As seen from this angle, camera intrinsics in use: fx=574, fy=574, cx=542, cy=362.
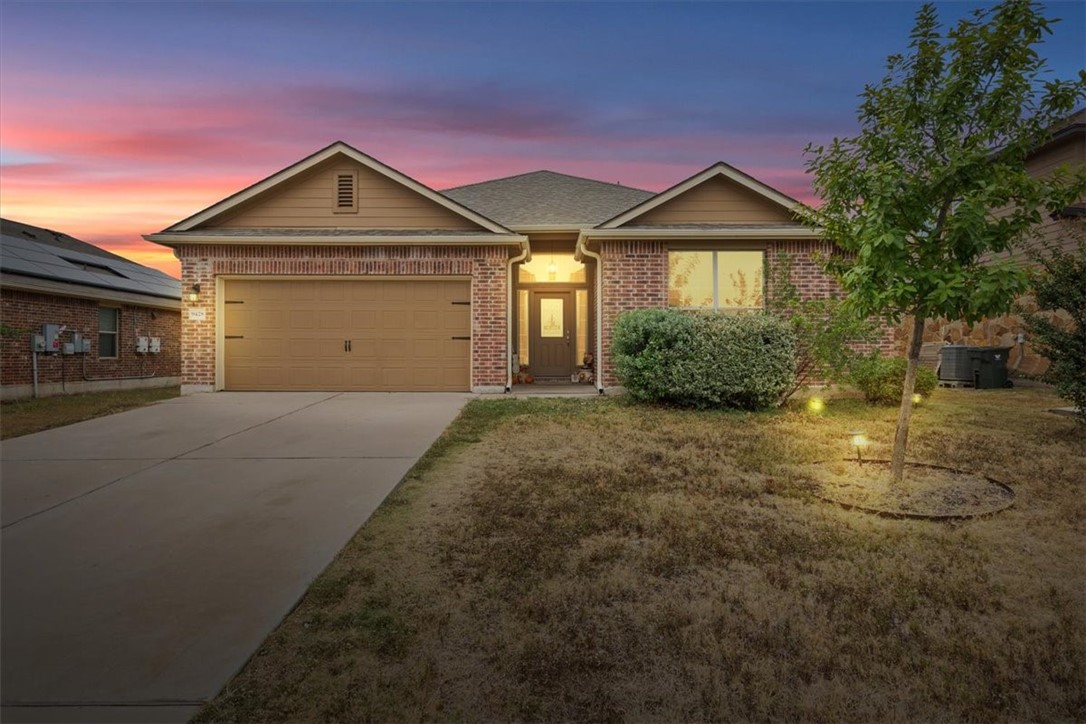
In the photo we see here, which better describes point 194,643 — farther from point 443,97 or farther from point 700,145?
point 700,145

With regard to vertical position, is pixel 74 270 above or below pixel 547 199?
below

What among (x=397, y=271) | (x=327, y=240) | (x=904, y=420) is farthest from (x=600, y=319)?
(x=904, y=420)

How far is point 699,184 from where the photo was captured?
40.8 feet

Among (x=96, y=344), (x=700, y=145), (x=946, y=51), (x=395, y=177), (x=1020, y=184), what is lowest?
(x=96, y=344)

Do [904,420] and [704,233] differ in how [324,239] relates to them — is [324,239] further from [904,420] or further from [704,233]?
[904,420]

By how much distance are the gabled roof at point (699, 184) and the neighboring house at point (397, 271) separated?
1.2 inches

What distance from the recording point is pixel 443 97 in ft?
51.7

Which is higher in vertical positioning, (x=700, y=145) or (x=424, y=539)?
(x=700, y=145)

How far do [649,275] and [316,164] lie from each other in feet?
25.0

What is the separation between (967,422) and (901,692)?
28.6ft

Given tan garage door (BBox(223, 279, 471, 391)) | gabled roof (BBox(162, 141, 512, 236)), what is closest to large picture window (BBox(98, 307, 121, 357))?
gabled roof (BBox(162, 141, 512, 236))

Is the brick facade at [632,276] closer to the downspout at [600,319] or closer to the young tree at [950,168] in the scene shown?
the downspout at [600,319]

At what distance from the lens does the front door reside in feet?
50.5

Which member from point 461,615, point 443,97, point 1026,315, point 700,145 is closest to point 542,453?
point 461,615
